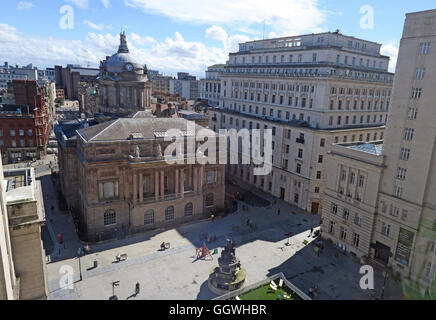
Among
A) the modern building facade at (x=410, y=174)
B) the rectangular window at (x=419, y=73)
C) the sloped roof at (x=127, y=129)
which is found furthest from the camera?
the sloped roof at (x=127, y=129)

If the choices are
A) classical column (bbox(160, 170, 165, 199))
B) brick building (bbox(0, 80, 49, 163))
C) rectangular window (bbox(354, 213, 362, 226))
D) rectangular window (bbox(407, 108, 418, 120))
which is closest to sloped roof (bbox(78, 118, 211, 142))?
classical column (bbox(160, 170, 165, 199))

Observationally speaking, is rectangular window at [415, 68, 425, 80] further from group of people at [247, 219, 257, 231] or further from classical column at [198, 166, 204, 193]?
classical column at [198, 166, 204, 193]

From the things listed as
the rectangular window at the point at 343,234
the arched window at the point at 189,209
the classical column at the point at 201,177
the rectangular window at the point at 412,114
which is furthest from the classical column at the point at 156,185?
the rectangular window at the point at 412,114

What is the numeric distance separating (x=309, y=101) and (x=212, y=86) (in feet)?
262

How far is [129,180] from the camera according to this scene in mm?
48938

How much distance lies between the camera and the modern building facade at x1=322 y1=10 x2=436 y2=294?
36.5 metres

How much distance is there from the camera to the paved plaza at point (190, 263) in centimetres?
3600

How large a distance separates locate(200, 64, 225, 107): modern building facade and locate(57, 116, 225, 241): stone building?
77.9 metres

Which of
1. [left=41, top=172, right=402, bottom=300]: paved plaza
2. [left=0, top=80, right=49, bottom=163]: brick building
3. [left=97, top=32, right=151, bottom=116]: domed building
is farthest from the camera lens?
[left=0, top=80, right=49, bottom=163]: brick building

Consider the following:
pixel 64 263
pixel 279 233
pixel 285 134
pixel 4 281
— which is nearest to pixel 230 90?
pixel 285 134

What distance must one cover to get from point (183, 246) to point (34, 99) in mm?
72246

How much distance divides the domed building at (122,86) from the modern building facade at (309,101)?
24.9 meters

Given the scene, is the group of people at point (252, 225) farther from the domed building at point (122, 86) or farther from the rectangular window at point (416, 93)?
the domed building at point (122, 86)
